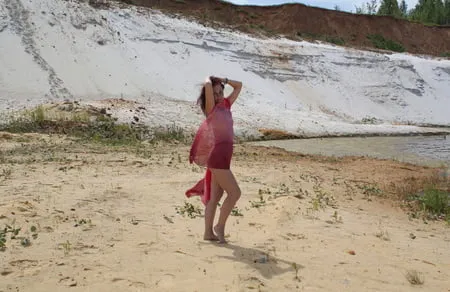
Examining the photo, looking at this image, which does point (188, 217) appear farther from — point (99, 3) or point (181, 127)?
point (99, 3)

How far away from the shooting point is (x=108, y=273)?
3766 millimetres

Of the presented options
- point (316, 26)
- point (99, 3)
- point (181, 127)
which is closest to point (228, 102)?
point (181, 127)

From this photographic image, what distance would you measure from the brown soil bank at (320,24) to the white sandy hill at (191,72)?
4.97 meters

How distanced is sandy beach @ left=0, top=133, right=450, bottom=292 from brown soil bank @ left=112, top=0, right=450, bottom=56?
24.1 m

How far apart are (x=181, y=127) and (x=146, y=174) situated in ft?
26.8

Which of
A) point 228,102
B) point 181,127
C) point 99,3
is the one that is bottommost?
point 181,127

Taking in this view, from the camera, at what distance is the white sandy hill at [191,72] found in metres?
18.7

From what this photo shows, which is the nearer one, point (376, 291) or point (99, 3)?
point (376, 291)

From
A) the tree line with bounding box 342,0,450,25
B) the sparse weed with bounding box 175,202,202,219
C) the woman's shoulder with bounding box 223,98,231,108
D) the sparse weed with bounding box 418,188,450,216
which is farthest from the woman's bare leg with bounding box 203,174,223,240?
the tree line with bounding box 342,0,450,25

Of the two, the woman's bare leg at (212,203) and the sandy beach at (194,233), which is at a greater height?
the woman's bare leg at (212,203)

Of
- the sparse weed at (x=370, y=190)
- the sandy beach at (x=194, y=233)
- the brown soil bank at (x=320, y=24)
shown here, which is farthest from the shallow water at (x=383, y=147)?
the brown soil bank at (x=320, y=24)

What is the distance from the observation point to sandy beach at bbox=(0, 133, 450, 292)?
12.5ft

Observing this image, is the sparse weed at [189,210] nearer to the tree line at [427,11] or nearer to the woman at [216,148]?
the woman at [216,148]

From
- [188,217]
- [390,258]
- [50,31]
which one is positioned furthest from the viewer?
[50,31]
